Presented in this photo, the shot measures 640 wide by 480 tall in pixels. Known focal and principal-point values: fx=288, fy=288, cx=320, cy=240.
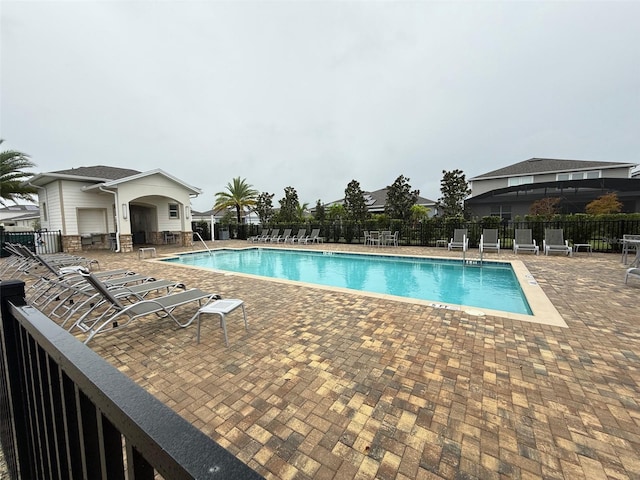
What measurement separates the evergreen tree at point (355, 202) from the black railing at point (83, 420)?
2168 centimetres

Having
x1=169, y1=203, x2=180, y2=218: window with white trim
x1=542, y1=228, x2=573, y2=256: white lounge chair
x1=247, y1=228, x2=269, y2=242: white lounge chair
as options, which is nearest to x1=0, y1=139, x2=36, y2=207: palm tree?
x1=169, y1=203, x2=180, y2=218: window with white trim

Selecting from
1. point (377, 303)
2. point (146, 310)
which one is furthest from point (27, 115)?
point (377, 303)

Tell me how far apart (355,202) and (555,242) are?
528 inches

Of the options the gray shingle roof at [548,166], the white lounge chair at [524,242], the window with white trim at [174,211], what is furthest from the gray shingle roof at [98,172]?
the gray shingle roof at [548,166]

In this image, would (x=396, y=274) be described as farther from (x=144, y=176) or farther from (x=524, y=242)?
(x=144, y=176)

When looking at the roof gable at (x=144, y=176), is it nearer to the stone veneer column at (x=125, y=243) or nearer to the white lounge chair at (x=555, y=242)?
the stone veneer column at (x=125, y=243)

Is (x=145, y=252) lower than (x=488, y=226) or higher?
lower

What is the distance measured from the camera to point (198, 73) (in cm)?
1655

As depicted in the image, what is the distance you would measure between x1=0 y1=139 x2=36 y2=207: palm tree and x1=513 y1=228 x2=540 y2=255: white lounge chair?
2736 cm

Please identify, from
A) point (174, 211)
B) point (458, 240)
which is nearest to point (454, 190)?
point (458, 240)

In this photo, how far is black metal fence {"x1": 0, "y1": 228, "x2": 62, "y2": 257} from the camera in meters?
15.0

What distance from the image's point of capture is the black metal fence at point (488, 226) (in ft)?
42.0

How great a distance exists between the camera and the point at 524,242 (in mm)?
13328

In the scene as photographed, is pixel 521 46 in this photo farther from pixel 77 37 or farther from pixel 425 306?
pixel 77 37
